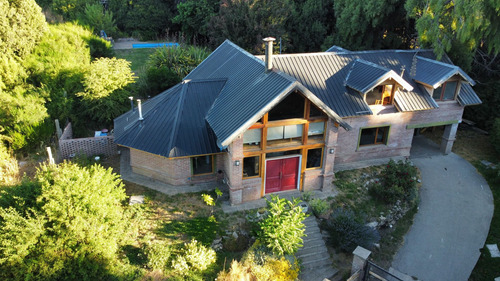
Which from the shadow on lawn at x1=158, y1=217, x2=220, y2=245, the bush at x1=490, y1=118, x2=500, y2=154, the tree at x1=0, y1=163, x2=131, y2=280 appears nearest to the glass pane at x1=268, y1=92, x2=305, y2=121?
the shadow on lawn at x1=158, y1=217, x2=220, y2=245

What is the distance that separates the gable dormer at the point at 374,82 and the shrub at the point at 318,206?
6777 millimetres

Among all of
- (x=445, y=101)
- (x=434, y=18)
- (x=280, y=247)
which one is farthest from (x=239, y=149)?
(x=434, y=18)

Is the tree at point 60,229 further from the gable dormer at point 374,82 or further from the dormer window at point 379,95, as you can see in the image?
the dormer window at point 379,95

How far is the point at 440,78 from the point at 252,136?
40.3ft

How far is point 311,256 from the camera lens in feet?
→ 52.0

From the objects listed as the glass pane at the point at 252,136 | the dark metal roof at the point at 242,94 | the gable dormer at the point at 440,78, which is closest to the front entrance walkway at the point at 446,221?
the gable dormer at the point at 440,78

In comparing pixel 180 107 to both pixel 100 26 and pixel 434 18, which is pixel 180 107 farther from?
pixel 100 26

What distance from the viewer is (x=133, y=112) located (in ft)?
69.1

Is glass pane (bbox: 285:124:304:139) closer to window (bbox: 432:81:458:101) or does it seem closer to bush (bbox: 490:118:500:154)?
window (bbox: 432:81:458:101)

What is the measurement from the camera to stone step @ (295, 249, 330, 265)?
1566 cm

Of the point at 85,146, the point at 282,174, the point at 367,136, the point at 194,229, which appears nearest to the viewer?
the point at 194,229

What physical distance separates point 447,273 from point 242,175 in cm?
999

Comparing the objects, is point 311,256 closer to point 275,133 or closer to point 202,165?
point 275,133

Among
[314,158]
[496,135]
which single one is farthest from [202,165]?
[496,135]
